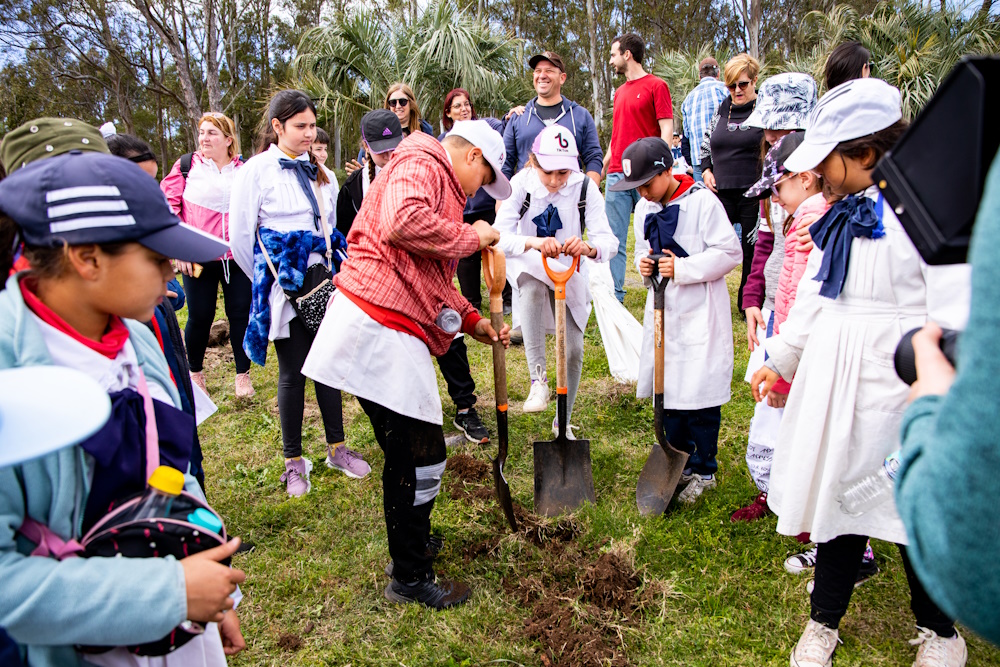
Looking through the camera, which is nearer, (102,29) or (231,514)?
(231,514)

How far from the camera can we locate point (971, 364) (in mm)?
768

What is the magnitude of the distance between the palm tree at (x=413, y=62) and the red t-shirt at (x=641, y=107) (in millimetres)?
8241

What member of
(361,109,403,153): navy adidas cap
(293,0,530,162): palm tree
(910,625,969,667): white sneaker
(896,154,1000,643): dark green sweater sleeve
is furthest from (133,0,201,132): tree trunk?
(896,154,1000,643): dark green sweater sleeve

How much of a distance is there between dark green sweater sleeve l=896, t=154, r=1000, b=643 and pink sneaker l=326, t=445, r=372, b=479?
359 cm

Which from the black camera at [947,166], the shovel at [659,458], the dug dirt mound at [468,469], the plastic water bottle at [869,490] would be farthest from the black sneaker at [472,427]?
the black camera at [947,166]

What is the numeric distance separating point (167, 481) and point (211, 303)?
4087 mm

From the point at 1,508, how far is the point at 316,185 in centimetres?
304

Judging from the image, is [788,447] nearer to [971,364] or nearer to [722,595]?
[722,595]

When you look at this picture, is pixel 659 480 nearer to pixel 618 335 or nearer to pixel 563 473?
pixel 563 473

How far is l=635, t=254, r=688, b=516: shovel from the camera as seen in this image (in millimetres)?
3582

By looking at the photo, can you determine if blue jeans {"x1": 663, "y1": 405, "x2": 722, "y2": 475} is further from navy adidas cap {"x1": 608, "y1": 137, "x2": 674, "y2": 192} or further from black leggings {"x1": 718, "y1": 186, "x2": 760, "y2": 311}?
black leggings {"x1": 718, "y1": 186, "x2": 760, "y2": 311}

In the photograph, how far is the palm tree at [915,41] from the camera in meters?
13.6

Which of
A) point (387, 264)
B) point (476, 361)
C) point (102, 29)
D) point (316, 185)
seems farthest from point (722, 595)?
point (102, 29)

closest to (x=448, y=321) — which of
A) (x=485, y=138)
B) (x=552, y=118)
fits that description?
(x=485, y=138)
